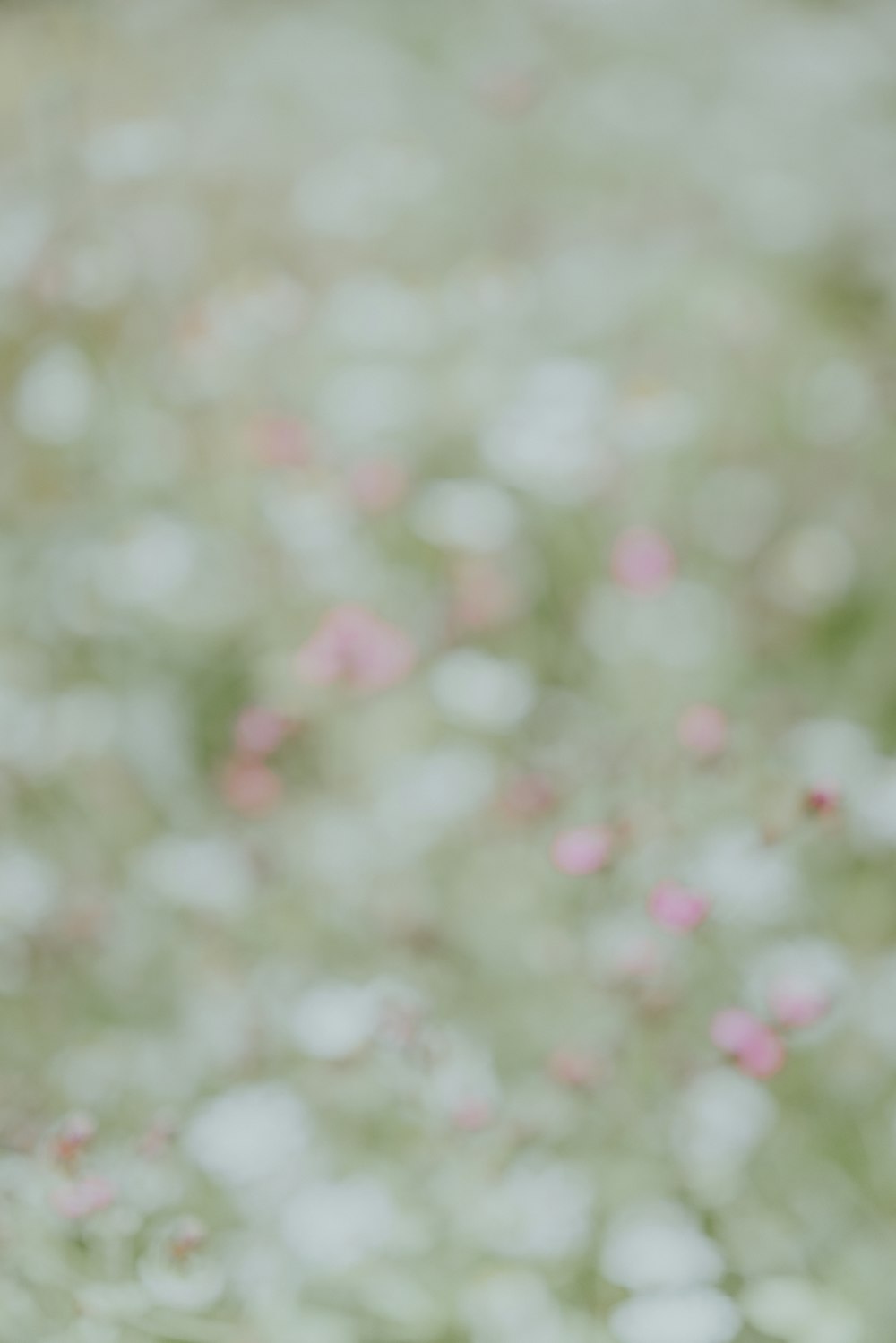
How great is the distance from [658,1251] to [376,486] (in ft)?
3.62

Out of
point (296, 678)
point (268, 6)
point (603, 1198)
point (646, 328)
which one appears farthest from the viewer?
point (268, 6)

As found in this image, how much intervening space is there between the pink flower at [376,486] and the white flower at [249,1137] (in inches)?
34.1

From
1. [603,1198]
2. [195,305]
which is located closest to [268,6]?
[195,305]

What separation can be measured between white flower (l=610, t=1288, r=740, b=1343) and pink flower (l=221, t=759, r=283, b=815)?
78cm

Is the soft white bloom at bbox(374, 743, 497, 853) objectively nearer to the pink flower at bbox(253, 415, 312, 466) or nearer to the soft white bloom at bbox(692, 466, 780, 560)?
the pink flower at bbox(253, 415, 312, 466)

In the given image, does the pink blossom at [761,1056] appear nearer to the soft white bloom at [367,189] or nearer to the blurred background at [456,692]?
the blurred background at [456,692]

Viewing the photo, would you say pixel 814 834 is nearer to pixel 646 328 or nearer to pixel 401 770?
pixel 401 770

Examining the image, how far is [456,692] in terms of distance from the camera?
68.4 inches

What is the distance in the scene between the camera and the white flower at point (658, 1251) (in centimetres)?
113

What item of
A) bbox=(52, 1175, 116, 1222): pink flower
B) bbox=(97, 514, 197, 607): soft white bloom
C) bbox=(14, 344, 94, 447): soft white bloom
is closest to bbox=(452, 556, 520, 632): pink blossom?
bbox=(97, 514, 197, 607): soft white bloom

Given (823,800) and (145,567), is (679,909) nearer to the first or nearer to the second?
(823,800)

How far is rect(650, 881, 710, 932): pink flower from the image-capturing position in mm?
1217

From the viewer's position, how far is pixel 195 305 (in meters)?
2.38

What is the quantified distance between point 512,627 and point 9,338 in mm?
1099
